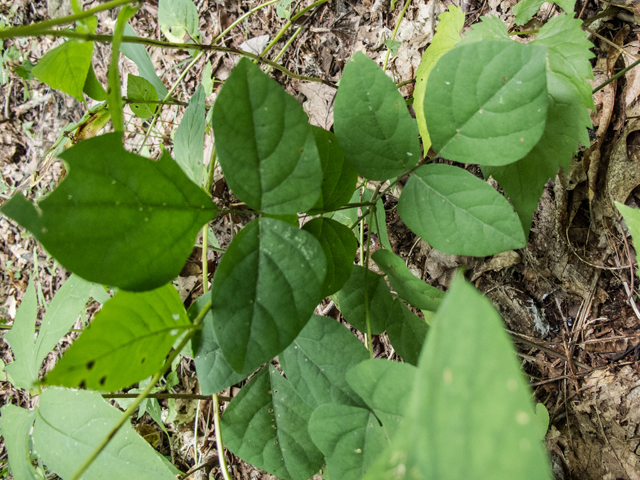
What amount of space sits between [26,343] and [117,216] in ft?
2.38

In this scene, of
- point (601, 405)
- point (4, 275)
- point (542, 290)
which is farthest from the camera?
point (4, 275)

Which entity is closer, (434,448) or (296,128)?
(434,448)

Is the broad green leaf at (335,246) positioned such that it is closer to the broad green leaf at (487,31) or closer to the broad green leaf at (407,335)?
the broad green leaf at (407,335)

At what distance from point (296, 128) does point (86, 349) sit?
0.39m

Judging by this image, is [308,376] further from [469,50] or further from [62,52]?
[62,52]

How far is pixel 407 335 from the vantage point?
0.77 metres

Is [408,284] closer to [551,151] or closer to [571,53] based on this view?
[551,151]

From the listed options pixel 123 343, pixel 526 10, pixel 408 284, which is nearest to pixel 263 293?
pixel 123 343

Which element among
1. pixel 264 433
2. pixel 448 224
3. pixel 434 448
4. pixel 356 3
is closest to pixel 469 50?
pixel 448 224

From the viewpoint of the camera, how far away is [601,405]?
0.96 m

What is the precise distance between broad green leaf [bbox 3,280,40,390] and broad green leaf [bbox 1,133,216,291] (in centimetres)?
63

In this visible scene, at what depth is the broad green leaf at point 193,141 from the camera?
2.50 ft

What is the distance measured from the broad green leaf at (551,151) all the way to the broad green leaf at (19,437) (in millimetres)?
1174

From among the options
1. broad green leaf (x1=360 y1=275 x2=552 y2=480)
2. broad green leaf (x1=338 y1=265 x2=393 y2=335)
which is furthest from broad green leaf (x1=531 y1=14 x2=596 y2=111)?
broad green leaf (x1=360 y1=275 x2=552 y2=480)
